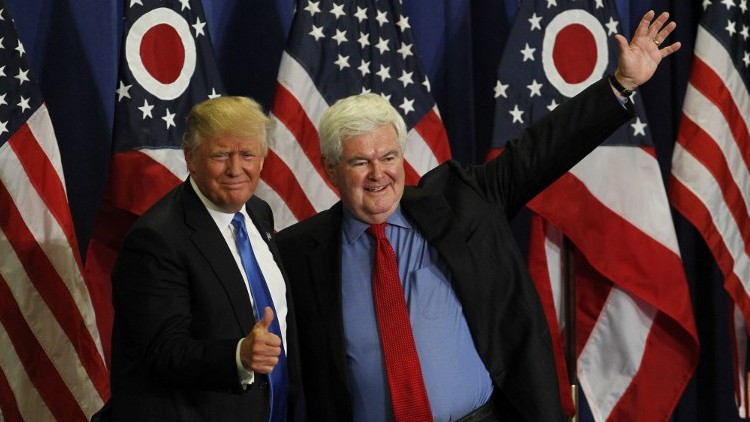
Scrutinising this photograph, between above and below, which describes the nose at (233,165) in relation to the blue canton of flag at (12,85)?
below

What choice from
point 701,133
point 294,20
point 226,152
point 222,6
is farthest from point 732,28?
point 226,152

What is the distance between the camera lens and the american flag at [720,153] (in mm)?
4117

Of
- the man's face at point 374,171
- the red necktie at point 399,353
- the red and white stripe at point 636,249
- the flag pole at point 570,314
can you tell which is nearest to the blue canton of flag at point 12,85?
the man's face at point 374,171

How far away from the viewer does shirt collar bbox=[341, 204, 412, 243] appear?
2.64 metres

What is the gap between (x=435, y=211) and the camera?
A: 8.70ft

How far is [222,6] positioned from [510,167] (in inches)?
78.9

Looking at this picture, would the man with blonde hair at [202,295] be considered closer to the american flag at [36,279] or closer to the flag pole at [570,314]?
the american flag at [36,279]

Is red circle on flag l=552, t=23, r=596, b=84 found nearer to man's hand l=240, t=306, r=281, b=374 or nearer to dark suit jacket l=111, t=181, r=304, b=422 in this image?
dark suit jacket l=111, t=181, r=304, b=422

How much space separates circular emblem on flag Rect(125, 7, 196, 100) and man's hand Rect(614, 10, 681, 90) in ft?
5.45

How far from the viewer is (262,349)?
2.14m

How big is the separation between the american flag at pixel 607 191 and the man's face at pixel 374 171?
1.51 m

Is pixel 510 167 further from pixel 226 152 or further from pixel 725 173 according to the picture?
pixel 725 173

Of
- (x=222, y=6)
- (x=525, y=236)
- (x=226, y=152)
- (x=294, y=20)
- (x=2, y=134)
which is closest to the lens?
(x=226, y=152)

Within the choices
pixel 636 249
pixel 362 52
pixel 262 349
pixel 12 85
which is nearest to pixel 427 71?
pixel 362 52
